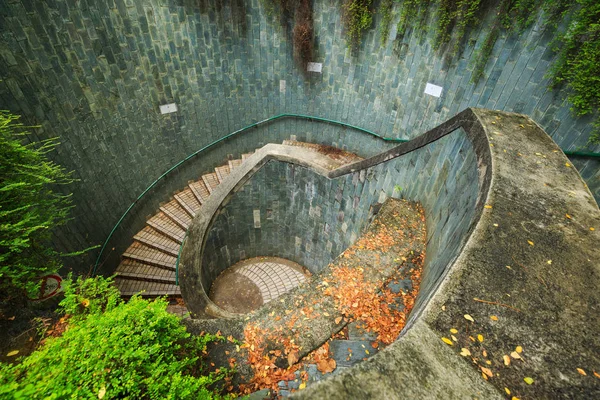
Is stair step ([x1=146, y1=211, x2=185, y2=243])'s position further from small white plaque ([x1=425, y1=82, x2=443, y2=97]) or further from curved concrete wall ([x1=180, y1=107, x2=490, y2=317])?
small white plaque ([x1=425, y1=82, x2=443, y2=97])

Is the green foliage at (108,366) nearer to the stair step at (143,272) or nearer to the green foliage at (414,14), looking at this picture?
the stair step at (143,272)

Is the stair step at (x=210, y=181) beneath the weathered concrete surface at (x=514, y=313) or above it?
beneath

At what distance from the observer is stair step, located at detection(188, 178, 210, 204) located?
8.41 metres

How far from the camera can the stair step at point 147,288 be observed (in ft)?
21.0

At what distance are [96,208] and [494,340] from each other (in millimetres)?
7471

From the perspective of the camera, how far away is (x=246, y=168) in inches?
301

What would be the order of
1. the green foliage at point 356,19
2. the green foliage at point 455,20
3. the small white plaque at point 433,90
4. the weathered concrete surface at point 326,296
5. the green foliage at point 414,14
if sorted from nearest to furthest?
the weathered concrete surface at point 326,296
the green foliage at point 455,20
the green foliage at point 414,14
the small white plaque at point 433,90
the green foliage at point 356,19

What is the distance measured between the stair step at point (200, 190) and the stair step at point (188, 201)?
141mm

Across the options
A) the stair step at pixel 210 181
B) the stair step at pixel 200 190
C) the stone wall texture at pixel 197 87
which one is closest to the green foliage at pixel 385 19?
the stone wall texture at pixel 197 87

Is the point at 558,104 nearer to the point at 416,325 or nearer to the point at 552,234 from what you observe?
the point at 552,234

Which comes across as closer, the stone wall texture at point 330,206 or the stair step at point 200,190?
the stone wall texture at point 330,206

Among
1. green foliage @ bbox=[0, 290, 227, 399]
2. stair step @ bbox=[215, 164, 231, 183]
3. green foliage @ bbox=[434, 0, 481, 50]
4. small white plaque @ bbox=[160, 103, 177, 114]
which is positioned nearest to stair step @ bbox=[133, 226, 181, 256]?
stair step @ bbox=[215, 164, 231, 183]

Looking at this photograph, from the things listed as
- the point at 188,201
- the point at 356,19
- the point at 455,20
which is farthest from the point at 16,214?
the point at 455,20

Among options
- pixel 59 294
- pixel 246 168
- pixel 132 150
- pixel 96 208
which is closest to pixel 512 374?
pixel 59 294
